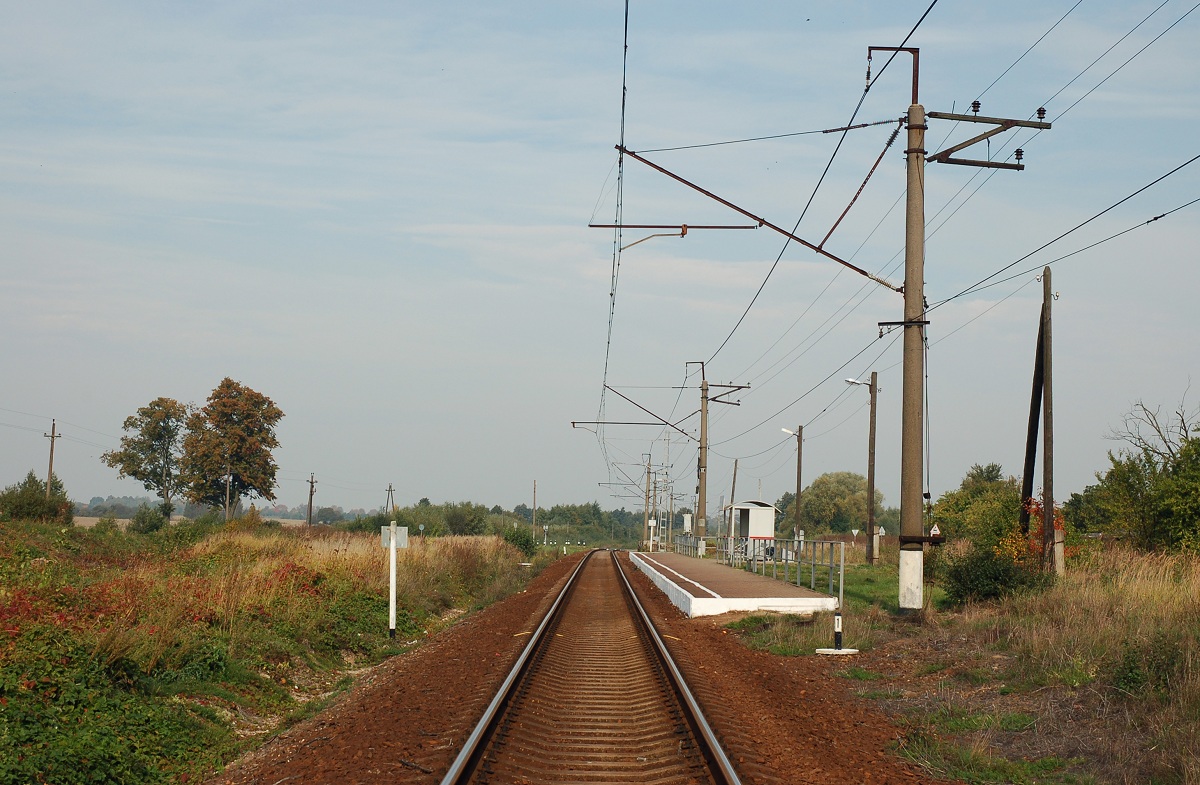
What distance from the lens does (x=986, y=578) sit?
17.8m

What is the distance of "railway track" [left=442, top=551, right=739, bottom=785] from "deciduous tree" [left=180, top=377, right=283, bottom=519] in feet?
209

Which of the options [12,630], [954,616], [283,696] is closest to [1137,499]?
[954,616]

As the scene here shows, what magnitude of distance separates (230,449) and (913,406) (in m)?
66.0

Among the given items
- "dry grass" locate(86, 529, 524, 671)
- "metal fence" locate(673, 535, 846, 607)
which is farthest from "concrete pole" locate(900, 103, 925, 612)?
"dry grass" locate(86, 529, 524, 671)

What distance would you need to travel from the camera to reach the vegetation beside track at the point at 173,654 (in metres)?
8.67

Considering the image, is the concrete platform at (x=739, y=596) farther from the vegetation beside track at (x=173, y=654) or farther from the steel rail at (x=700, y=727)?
the vegetation beside track at (x=173, y=654)

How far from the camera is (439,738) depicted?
9078mm

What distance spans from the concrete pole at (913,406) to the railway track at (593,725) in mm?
4499

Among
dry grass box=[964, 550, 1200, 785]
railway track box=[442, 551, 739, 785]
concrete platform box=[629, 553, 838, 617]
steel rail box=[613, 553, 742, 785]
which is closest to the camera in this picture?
steel rail box=[613, 553, 742, 785]

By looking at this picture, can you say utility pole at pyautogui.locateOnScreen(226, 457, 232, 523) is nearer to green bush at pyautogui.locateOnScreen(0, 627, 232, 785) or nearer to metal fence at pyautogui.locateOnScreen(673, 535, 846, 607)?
metal fence at pyautogui.locateOnScreen(673, 535, 846, 607)

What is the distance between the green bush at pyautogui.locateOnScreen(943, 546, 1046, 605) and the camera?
17469 mm

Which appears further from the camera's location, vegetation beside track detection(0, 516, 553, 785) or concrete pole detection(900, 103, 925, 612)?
concrete pole detection(900, 103, 925, 612)

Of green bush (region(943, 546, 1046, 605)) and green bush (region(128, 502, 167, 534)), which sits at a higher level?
green bush (region(943, 546, 1046, 605))

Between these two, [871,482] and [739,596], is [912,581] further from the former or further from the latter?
[871,482]
